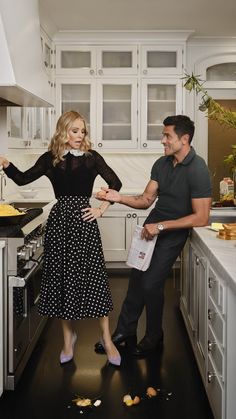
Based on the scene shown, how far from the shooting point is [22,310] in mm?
3002

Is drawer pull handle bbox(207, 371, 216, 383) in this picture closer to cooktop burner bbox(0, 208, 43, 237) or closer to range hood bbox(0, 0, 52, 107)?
cooktop burner bbox(0, 208, 43, 237)

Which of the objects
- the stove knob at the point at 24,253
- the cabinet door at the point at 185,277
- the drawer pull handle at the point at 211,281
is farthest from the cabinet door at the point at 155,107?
the drawer pull handle at the point at 211,281

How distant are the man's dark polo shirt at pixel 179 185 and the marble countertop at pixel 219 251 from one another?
0.19 m

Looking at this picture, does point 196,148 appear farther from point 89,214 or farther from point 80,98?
point 89,214

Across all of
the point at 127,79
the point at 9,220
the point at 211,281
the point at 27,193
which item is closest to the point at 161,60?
the point at 127,79

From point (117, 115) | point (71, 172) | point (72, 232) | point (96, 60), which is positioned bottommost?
point (72, 232)

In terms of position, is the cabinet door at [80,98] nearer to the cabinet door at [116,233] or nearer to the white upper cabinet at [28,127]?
the white upper cabinet at [28,127]

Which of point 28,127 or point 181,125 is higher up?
point 28,127

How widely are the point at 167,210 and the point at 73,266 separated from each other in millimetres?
721

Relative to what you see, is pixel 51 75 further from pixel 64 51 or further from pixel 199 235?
pixel 199 235

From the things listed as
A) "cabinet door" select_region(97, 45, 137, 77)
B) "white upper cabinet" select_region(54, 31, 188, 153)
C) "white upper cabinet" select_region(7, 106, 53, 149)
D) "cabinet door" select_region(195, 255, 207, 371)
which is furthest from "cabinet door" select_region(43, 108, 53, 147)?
"cabinet door" select_region(195, 255, 207, 371)

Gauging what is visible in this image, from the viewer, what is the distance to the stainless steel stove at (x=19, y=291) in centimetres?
279

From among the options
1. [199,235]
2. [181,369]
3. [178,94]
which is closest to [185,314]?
[181,369]

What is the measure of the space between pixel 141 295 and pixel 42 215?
89 centimetres
